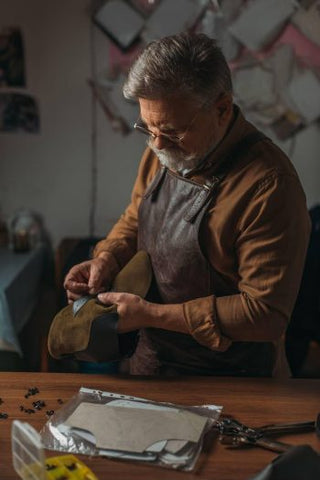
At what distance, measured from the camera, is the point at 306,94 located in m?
3.03

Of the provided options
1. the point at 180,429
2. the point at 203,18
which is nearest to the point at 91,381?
the point at 180,429

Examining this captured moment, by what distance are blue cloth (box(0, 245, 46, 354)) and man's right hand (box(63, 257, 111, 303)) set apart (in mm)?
1038

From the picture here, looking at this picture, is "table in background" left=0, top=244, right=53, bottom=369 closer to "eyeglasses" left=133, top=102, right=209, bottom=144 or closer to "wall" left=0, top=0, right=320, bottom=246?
"wall" left=0, top=0, right=320, bottom=246

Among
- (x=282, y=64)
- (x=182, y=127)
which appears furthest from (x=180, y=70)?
(x=282, y=64)

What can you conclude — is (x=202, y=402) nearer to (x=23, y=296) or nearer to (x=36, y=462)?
(x=36, y=462)

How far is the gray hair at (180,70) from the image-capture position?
1325 millimetres

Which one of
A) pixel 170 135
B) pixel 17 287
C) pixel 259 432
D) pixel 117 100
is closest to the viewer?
pixel 259 432

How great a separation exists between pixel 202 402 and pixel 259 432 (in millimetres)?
167

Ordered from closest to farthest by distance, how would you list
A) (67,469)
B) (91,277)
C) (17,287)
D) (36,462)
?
(36,462)
(67,469)
(91,277)
(17,287)

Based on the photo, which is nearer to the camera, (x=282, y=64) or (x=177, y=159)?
(x=177, y=159)

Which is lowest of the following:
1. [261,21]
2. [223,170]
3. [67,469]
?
[67,469]

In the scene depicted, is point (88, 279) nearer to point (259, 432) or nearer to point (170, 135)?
point (170, 135)

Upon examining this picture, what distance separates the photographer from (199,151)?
144 cm

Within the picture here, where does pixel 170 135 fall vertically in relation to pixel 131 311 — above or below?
above
